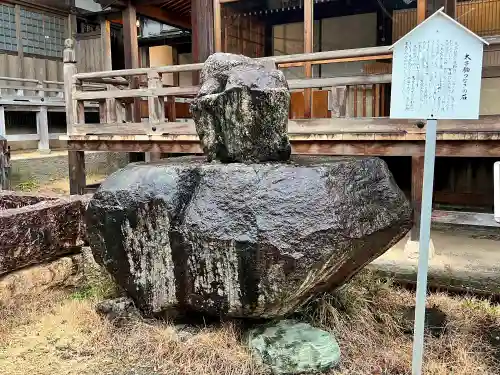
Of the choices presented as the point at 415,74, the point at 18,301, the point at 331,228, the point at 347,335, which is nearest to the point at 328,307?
the point at 347,335

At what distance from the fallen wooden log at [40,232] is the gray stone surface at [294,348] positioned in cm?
219

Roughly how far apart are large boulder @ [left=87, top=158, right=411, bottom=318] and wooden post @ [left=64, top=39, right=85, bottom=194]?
4.96 metres

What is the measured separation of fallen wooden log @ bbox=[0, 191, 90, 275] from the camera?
397 cm

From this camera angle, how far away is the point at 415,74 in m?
2.92

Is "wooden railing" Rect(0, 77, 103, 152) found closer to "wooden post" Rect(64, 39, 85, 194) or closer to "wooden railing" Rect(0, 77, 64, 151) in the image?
"wooden railing" Rect(0, 77, 64, 151)

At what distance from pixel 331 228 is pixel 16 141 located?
11.6 meters

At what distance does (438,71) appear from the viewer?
9.37 feet

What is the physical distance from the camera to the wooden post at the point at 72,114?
25.8 ft

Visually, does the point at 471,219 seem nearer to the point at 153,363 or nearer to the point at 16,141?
the point at 153,363

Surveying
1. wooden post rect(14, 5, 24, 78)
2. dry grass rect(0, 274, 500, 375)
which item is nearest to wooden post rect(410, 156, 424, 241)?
dry grass rect(0, 274, 500, 375)

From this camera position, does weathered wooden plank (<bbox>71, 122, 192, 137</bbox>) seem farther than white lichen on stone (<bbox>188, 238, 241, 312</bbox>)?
Yes

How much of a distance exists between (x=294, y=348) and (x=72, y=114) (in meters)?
6.33

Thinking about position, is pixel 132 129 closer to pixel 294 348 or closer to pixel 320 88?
pixel 320 88

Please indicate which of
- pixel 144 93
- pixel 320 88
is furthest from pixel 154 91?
pixel 320 88
